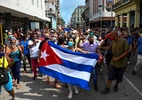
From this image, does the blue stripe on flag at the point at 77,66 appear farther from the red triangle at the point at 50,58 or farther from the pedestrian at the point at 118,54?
the pedestrian at the point at 118,54

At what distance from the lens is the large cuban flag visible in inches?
201

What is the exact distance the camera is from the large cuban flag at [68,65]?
201 inches

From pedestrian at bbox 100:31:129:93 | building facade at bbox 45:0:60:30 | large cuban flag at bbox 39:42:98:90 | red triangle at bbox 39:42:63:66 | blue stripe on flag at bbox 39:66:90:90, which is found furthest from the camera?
building facade at bbox 45:0:60:30

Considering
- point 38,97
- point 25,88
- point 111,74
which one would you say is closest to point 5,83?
point 38,97

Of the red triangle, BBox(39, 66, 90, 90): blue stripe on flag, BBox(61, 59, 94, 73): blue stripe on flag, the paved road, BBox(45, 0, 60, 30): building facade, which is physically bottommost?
the paved road

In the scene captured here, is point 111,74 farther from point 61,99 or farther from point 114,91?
point 61,99

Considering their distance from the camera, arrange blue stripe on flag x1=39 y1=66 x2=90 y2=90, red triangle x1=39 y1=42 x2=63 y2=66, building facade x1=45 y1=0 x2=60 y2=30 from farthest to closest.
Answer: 1. building facade x1=45 y1=0 x2=60 y2=30
2. red triangle x1=39 y1=42 x2=63 y2=66
3. blue stripe on flag x1=39 y1=66 x2=90 y2=90

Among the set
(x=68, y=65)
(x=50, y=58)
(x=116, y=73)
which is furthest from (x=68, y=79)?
(x=116, y=73)

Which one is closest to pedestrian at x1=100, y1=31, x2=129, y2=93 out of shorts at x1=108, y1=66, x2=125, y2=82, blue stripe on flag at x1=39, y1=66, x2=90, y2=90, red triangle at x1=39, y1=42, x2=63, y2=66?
shorts at x1=108, y1=66, x2=125, y2=82

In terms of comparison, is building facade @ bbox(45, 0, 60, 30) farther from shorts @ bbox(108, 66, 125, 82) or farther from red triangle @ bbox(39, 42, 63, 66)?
shorts @ bbox(108, 66, 125, 82)

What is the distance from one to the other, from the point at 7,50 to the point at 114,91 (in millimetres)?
3405

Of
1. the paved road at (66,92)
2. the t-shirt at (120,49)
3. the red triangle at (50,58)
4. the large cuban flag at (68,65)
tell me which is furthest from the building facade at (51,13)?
the t-shirt at (120,49)

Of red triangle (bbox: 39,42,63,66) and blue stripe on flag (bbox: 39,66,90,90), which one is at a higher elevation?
red triangle (bbox: 39,42,63,66)

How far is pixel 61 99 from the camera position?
5184 millimetres
